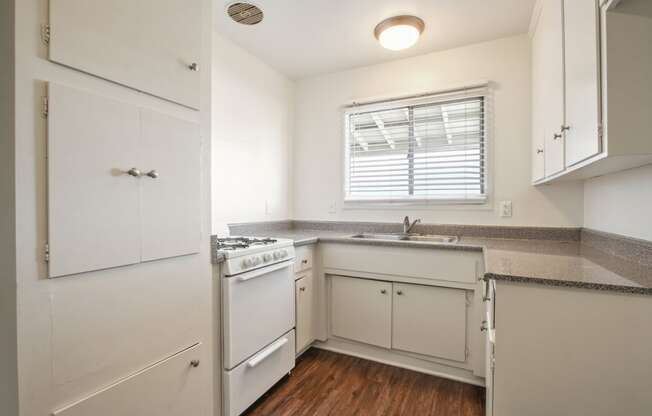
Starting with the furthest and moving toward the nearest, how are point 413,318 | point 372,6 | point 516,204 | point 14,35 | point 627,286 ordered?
point 516,204, point 413,318, point 372,6, point 627,286, point 14,35

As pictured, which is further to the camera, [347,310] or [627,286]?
[347,310]

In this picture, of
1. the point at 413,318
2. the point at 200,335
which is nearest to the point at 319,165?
the point at 413,318

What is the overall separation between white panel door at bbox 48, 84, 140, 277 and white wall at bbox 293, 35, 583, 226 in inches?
78.3

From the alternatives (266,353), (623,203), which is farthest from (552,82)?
(266,353)

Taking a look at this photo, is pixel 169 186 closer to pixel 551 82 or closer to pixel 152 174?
pixel 152 174

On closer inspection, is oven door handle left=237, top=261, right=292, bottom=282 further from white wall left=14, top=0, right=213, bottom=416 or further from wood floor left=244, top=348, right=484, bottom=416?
wood floor left=244, top=348, right=484, bottom=416

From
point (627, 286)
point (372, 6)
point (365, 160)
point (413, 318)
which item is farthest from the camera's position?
point (365, 160)

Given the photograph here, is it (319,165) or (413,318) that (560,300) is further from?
(319,165)

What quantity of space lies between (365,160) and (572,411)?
2187 millimetres

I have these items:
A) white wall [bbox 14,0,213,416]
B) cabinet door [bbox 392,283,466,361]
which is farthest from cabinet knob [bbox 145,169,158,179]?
cabinet door [bbox 392,283,466,361]

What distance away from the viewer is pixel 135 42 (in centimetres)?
113

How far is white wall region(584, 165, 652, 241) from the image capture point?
1.29 meters

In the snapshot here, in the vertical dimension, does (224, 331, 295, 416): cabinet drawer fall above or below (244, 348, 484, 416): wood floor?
above

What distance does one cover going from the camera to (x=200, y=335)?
1.41 m
